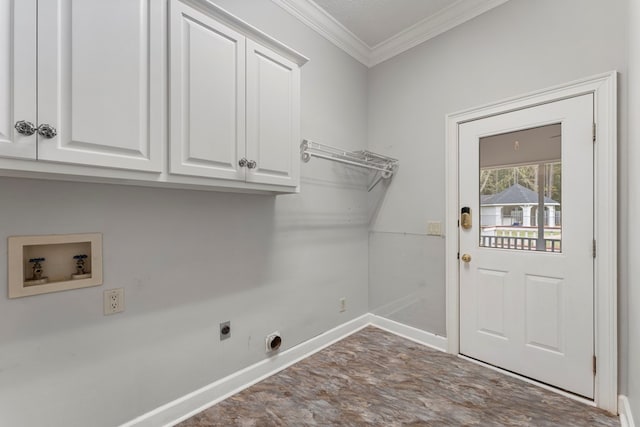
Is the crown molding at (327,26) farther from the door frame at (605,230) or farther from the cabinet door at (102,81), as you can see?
the door frame at (605,230)

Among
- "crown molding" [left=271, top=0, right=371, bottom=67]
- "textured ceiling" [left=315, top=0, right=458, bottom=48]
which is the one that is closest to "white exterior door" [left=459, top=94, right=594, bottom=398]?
"textured ceiling" [left=315, top=0, right=458, bottom=48]

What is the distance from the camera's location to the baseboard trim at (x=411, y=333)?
99.4 inches

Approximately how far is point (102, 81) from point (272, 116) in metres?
0.84

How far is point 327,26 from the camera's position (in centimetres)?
256

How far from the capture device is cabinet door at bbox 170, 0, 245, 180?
1.34 m

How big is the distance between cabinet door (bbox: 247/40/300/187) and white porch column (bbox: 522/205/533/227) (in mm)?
1692

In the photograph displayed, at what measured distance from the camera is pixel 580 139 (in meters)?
1.84

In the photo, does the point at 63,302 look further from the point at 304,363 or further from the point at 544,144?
the point at 544,144

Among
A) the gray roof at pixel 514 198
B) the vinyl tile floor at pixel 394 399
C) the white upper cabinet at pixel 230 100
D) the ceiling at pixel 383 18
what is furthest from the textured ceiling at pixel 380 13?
the vinyl tile floor at pixel 394 399

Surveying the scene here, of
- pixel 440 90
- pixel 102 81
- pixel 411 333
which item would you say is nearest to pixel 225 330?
pixel 102 81

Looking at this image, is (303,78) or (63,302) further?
(303,78)

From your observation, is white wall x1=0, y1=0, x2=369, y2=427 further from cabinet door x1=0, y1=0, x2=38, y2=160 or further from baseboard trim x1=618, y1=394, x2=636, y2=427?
baseboard trim x1=618, y1=394, x2=636, y2=427

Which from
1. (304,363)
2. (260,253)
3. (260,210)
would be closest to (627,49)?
(260,210)

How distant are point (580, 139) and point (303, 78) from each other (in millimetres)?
2038
